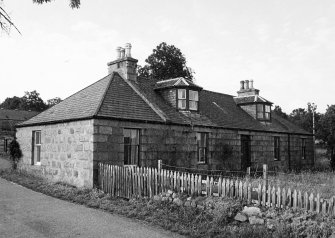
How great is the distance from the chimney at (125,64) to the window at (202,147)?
5.58 meters

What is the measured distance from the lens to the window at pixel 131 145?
52.9 feet

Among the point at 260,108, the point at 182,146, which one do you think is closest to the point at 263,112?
the point at 260,108

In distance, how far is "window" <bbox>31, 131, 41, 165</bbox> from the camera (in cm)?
1943

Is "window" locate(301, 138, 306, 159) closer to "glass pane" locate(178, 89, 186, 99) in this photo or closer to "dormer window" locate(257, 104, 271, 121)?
"dormer window" locate(257, 104, 271, 121)

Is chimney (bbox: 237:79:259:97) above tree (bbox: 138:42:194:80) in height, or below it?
below

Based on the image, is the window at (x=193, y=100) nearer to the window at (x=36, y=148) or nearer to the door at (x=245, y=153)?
the door at (x=245, y=153)

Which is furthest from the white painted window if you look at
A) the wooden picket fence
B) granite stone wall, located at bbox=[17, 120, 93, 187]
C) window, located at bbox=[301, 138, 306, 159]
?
window, located at bbox=[301, 138, 306, 159]

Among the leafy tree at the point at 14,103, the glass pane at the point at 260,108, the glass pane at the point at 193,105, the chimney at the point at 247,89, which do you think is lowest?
the glass pane at the point at 193,105

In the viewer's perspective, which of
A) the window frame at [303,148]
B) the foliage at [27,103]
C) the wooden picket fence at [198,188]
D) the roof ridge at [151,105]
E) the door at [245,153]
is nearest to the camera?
the wooden picket fence at [198,188]

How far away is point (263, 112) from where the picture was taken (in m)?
28.0

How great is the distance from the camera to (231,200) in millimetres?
9297

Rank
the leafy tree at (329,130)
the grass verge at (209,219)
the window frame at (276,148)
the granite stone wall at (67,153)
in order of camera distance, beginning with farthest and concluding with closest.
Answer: the leafy tree at (329,130) → the window frame at (276,148) → the granite stone wall at (67,153) → the grass verge at (209,219)

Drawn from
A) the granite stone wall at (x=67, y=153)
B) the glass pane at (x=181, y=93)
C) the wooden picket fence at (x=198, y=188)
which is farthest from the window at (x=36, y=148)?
the glass pane at (x=181, y=93)

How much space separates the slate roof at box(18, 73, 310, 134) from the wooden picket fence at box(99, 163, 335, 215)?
10.5 feet
